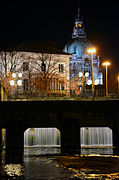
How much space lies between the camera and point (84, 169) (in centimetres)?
2119

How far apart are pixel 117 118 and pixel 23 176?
18.1m

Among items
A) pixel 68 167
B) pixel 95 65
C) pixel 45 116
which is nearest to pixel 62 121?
pixel 45 116

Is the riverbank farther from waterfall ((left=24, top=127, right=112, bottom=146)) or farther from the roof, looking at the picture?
the roof

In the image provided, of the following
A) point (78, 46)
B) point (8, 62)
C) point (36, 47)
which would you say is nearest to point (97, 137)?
point (8, 62)

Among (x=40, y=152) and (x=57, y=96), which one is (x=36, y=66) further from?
(x=40, y=152)

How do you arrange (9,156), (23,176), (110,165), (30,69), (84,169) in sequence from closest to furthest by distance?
(23,176) < (84,169) < (110,165) < (9,156) < (30,69)

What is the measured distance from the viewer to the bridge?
112ft

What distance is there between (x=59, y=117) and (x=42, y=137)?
6128 millimetres

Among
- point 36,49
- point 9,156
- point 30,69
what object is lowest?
point 9,156

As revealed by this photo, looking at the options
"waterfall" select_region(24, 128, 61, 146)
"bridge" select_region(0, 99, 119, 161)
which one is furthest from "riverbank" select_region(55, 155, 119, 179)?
"waterfall" select_region(24, 128, 61, 146)

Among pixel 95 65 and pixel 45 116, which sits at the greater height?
pixel 95 65

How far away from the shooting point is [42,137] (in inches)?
1560

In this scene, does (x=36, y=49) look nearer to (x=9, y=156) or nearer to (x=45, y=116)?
(x=45, y=116)

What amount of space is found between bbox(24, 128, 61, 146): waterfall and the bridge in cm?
496
